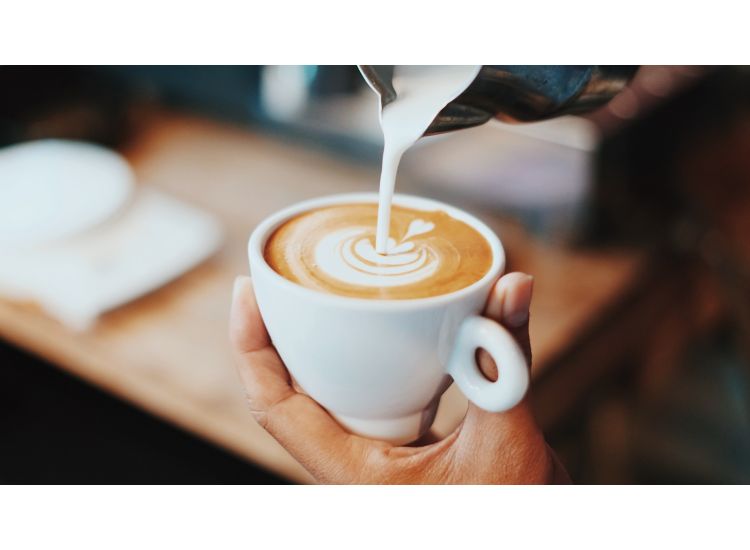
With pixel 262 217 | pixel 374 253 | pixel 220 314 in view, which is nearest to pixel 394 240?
pixel 374 253

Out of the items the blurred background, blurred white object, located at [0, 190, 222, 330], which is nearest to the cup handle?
the blurred background

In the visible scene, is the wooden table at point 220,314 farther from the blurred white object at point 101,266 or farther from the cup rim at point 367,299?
the cup rim at point 367,299

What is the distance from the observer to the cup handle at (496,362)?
1.01 feet

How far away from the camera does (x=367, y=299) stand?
0.34 metres

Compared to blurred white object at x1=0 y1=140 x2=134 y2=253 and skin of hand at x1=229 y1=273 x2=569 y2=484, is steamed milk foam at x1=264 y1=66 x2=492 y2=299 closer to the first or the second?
skin of hand at x1=229 y1=273 x2=569 y2=484

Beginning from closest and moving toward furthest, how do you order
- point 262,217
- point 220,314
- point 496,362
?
point 496,362
point 220,314
point 262,217

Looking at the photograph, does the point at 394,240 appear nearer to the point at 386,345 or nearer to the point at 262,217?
the point at 386,345

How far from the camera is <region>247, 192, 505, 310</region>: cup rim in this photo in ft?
1.06

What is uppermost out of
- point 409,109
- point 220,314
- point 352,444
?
point 409,109

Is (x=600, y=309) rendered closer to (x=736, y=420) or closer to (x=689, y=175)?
(x=689, y=175)

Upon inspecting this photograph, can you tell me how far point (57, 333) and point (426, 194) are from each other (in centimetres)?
54

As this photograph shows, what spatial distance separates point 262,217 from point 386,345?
2.42 ft

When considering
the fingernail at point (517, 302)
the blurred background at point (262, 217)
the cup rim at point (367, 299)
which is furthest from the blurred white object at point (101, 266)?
the fingernail at point (517, 302)

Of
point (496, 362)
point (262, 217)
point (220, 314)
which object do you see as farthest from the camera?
point (262, 217)
